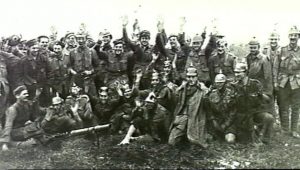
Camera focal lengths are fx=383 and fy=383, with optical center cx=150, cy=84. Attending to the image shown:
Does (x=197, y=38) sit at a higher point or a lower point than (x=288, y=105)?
higher

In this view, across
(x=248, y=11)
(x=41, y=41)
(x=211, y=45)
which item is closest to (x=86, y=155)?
(x=41, y=41)

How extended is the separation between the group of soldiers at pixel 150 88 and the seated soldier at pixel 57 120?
0.05ft

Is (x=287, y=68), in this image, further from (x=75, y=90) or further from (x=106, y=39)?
(x=75, y=90)

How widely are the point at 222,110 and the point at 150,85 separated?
134 cm

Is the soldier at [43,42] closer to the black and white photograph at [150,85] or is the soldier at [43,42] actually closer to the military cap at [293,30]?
the black and white photograph at [150,85]

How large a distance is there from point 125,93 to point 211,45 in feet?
5.60

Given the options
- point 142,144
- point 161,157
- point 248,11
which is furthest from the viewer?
point 248,11

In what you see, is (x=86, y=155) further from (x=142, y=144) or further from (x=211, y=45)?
(x=211, y=45)

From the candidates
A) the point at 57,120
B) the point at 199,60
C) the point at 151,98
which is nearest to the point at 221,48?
the point at 199,60

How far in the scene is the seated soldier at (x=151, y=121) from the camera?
17.8ft

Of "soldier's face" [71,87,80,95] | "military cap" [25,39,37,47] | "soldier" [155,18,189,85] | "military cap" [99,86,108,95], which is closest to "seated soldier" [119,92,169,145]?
"military cap" [99,86,108,95]

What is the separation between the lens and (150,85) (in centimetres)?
621

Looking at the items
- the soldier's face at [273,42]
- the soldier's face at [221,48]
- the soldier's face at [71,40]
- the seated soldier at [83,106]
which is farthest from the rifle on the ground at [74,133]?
the soldier's face at [273,42]

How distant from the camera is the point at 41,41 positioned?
6445 mm
